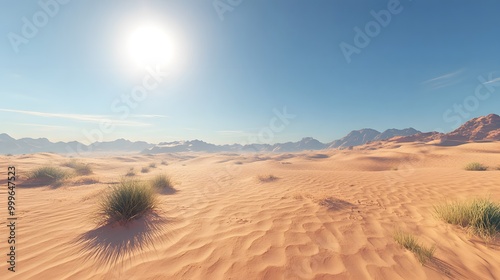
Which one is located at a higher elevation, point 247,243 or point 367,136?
point 367,136

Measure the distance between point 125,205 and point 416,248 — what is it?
5024 mm

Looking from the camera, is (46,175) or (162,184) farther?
(46,175)

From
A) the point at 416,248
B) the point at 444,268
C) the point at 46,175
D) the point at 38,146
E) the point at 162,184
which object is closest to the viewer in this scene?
the point at 444,268

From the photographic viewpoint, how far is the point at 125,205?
A: 4.02m

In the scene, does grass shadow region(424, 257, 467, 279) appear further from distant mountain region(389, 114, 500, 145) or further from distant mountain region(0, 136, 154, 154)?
distant mountain region(0, 136, 154, 154)

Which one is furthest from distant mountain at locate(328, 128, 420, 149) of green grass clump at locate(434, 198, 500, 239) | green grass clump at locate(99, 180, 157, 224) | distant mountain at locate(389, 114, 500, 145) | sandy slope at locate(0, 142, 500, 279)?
green grass clump at locate(99, 180, 157, 224)

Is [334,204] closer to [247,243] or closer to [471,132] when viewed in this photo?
[247,243]

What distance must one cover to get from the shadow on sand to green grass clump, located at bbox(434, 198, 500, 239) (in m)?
5.49

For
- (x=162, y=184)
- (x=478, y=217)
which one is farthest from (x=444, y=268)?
(x=162, y=184)

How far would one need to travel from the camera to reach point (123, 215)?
12.7 feet

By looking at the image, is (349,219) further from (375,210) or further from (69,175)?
(69,175)

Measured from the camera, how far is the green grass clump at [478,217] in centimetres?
358

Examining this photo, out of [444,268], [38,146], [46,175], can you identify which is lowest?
[444,268]

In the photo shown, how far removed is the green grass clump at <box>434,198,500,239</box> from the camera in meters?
3.58
